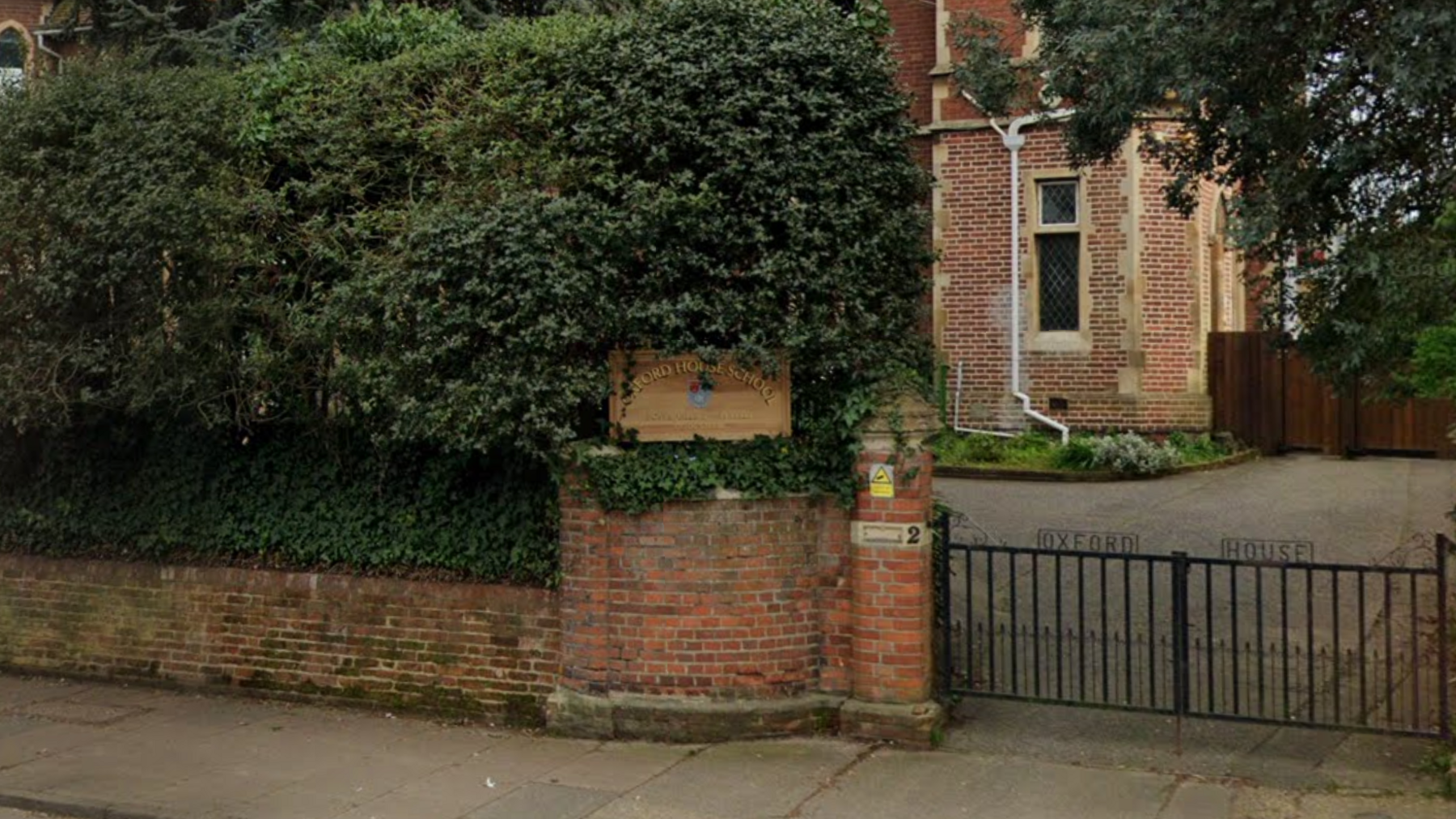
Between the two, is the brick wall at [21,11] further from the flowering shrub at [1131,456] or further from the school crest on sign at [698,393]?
the school crest on sign at [698,393]

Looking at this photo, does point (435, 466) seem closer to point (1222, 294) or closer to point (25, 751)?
point (25, 751)

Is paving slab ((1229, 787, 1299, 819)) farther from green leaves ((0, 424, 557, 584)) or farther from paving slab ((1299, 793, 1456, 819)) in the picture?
green leaves ((0, 424, 557, 584))

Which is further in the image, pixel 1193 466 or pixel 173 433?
pixel 1193 466

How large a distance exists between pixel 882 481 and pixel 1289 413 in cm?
1288

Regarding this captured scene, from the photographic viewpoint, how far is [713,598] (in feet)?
25.3

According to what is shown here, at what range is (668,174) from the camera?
7.66 m

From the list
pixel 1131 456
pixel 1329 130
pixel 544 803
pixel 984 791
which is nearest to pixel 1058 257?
pixel 1131 456

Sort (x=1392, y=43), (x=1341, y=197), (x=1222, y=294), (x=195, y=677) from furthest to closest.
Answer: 1. (x=1222, y=294)
2. (x=195, y=677)
3. (x=1341, y=197)
4. (x=1392, y=43)

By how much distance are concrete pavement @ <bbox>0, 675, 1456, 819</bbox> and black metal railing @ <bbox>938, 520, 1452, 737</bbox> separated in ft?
0.90

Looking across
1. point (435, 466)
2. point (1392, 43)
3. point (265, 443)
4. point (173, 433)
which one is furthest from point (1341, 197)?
point (173, 433)

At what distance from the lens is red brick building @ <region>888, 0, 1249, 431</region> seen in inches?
719

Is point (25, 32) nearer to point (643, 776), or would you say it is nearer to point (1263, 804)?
point (643, 776)

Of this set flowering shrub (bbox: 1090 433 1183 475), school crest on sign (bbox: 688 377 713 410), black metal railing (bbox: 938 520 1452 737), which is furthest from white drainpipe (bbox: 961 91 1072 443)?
school crest on sign (bbox: 688 377 713 410)

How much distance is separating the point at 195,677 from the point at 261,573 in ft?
3.12
